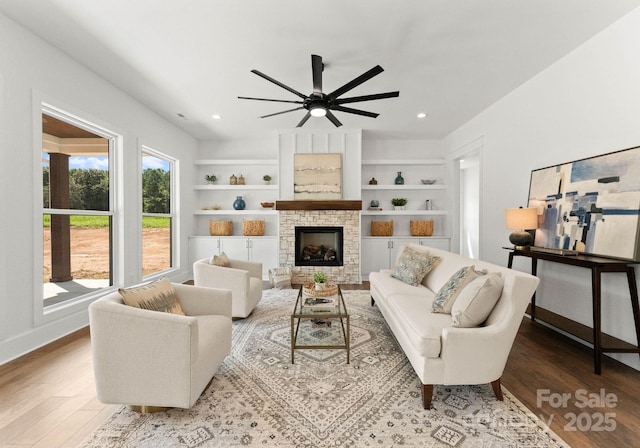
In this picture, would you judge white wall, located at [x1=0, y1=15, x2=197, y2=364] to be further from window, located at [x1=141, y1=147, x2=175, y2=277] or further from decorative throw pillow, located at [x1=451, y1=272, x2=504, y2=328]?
decorative throw pillow, located at [x1=451, y1=272, x2=504, y2=328]

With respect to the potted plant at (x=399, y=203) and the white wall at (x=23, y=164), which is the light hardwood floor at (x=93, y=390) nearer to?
the white wall at (x=23, y=164)

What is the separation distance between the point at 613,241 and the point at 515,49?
6.51 feet

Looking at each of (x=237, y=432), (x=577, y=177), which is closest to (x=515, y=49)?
(x=577, y=177)

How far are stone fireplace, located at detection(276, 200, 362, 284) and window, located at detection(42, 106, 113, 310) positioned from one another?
2.68 metres

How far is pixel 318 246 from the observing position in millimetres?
5789

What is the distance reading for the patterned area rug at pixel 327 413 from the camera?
158cm

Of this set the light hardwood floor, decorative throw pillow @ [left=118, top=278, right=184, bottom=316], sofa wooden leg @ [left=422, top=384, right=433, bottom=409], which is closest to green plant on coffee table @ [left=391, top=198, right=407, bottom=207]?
the light hardwood floor

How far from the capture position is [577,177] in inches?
110

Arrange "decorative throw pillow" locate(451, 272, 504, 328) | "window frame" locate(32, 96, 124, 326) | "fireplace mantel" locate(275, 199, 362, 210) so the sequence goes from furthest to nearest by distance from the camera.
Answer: "fireplace mantel" locate(275, 199, 362, 210) < "window frame" locate(32, 96, 124, 326) < "decorative throw pillow" locate(451, 272, 504, 328)

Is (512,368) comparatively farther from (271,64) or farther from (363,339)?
(271,64)

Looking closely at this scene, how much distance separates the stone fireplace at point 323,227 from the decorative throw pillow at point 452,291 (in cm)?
312

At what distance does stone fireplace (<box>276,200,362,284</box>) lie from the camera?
5.46 m

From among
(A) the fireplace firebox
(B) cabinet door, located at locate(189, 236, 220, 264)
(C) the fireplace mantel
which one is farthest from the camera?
(B) cabinet door, located at locate(189, 236, 220, 264)

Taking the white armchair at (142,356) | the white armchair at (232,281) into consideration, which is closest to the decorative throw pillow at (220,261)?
the white armchair at (232,281)
